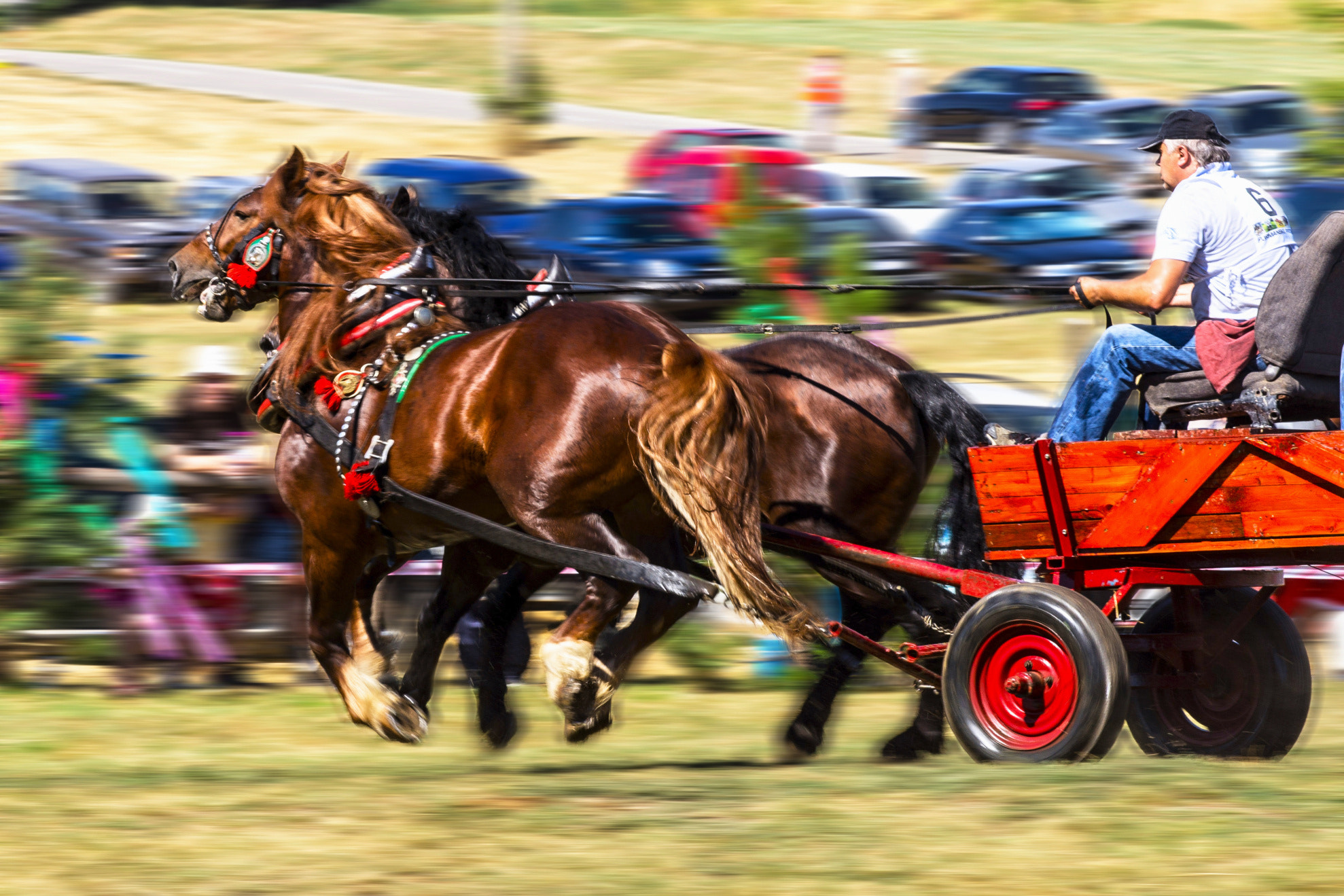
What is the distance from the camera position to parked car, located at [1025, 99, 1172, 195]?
27453 millimetres

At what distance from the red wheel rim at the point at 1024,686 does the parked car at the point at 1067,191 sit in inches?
636

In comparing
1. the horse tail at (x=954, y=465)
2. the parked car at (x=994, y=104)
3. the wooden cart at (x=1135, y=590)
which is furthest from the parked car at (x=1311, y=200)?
the wooden cart at (x=1135, y=590)

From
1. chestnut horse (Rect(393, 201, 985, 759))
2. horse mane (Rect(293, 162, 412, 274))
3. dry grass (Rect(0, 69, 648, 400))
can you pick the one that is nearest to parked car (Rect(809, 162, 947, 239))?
dry grass (Rect(0, 69, 648, 400))

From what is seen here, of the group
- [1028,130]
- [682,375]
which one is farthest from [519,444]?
[1028,130]

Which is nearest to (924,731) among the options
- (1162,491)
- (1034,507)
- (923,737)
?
(923,737)

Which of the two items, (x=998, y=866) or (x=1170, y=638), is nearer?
(x=998, y=866)

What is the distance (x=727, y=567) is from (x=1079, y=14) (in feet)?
154

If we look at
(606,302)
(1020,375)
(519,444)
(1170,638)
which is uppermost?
(606,302)

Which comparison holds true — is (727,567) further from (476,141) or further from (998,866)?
(476,141)

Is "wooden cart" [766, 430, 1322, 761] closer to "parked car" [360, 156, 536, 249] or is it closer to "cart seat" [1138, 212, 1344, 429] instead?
"cart seat" [1138, 212, 1344, 429]

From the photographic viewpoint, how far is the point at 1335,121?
19750mm

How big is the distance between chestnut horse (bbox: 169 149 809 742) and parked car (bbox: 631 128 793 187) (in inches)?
661

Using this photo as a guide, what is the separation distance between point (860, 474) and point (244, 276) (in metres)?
2.55

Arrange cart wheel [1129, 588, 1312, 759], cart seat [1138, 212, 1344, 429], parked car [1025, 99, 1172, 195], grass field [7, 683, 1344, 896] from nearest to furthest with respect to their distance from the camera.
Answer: grass field [7, 683, 1344, 896], cart seat [1138, 212, 1344, 429], cart wheel [1129, 588, 1312, 759], parked car [1025, 99, 1172, 195]
